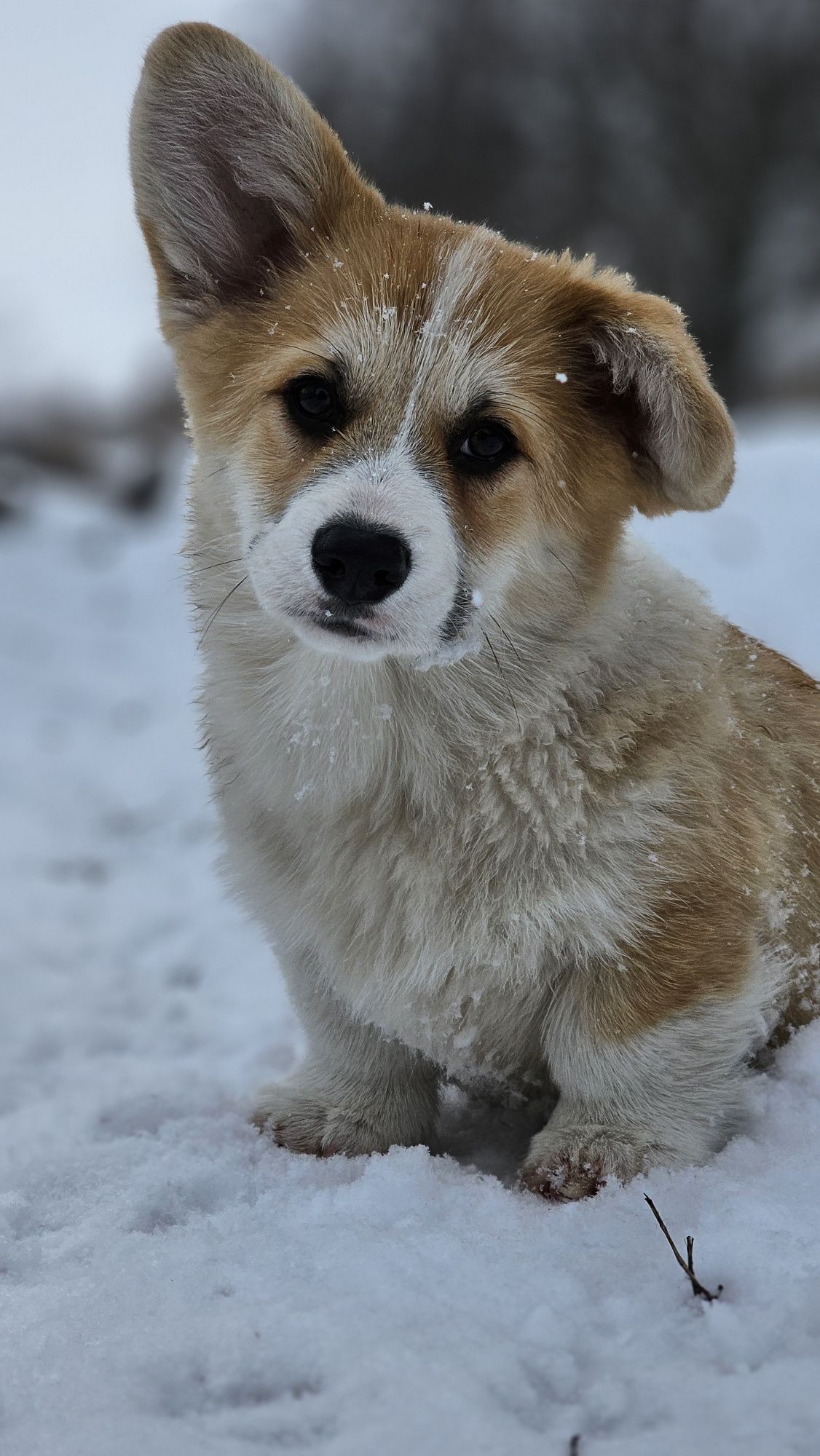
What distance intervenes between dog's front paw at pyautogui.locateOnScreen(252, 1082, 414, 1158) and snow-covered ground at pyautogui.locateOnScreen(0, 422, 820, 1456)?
73mm

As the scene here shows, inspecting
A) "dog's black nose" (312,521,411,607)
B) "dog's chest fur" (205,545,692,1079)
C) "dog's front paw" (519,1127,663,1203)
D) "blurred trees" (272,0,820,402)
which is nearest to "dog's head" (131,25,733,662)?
"dog's black nose" (312,521,411,607)

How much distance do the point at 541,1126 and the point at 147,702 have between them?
187 inches

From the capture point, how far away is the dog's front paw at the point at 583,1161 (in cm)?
210

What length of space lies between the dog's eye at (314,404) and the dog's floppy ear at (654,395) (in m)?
0.51

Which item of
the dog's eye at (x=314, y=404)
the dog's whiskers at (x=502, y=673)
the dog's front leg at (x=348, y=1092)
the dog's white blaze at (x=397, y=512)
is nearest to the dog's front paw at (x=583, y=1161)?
the dog's front leg at (x=348, y=1092)

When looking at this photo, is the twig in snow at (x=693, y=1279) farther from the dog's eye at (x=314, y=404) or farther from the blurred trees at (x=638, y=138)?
the blurred trees at (x=638, y=138)

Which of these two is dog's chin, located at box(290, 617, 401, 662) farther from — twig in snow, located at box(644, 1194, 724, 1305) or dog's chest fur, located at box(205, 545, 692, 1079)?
twig in snow, located at box(644, 1194, 724, 1305)

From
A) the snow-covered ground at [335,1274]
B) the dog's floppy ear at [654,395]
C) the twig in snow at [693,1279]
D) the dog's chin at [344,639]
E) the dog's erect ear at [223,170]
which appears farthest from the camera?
the dog's erect ear at [223,170]

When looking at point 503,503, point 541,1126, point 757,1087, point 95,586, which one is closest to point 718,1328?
point 757,1087

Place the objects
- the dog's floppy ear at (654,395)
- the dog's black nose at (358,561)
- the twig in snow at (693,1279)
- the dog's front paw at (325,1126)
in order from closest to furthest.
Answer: the twig in snow at (693,1279)
the dog's black nose at (358,561)
the dog's floppy ear at (654,395)
the dog's front paw at (325,1126)

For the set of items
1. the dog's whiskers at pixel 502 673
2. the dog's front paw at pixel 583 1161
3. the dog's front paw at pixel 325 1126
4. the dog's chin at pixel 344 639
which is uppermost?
the dog's whiskers at pixel 502 673

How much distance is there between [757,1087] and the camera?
2314mm

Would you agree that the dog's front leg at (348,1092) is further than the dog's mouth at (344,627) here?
Yes

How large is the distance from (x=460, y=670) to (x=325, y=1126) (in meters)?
0.98
